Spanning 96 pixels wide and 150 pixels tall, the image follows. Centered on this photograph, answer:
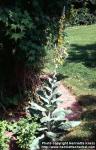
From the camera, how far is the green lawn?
1110 cm

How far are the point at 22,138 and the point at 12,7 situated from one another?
2858 millimetres

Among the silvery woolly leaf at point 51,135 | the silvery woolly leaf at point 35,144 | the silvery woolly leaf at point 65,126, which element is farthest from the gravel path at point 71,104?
the silvery woolly leaf at point 35,144

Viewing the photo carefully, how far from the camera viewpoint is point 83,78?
12148 mm

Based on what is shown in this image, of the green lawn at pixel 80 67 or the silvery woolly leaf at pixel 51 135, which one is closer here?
the silvery woolly leaf at pixel 51 135

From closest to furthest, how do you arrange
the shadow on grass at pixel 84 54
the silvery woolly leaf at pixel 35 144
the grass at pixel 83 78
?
the silvery woolly leaf at pixel 35 144, the grass at pixel 83 78, the shadow on grass at pixel 84 54

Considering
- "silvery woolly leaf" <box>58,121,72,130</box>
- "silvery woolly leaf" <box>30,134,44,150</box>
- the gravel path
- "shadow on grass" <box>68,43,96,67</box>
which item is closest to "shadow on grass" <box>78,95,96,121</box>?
the gravel path

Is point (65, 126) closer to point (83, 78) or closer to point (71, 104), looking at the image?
point (71, 104)

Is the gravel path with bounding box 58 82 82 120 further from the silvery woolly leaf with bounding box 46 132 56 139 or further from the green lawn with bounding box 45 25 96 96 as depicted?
the silvery woolly leaf with bounding box 46 132 56 139

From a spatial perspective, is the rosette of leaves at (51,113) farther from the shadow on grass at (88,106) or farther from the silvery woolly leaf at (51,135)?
the shadow on grass at (88,106)

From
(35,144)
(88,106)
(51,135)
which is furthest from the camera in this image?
(88,106)

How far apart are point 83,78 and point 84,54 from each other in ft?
14.3

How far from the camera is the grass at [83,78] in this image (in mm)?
8000

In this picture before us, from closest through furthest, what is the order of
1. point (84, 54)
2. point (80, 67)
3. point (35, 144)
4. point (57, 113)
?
point (35, 144), point (57, 113), point (80, 67), point (84, 54)

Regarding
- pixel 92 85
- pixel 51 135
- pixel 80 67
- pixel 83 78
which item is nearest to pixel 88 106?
pixel 92 85
